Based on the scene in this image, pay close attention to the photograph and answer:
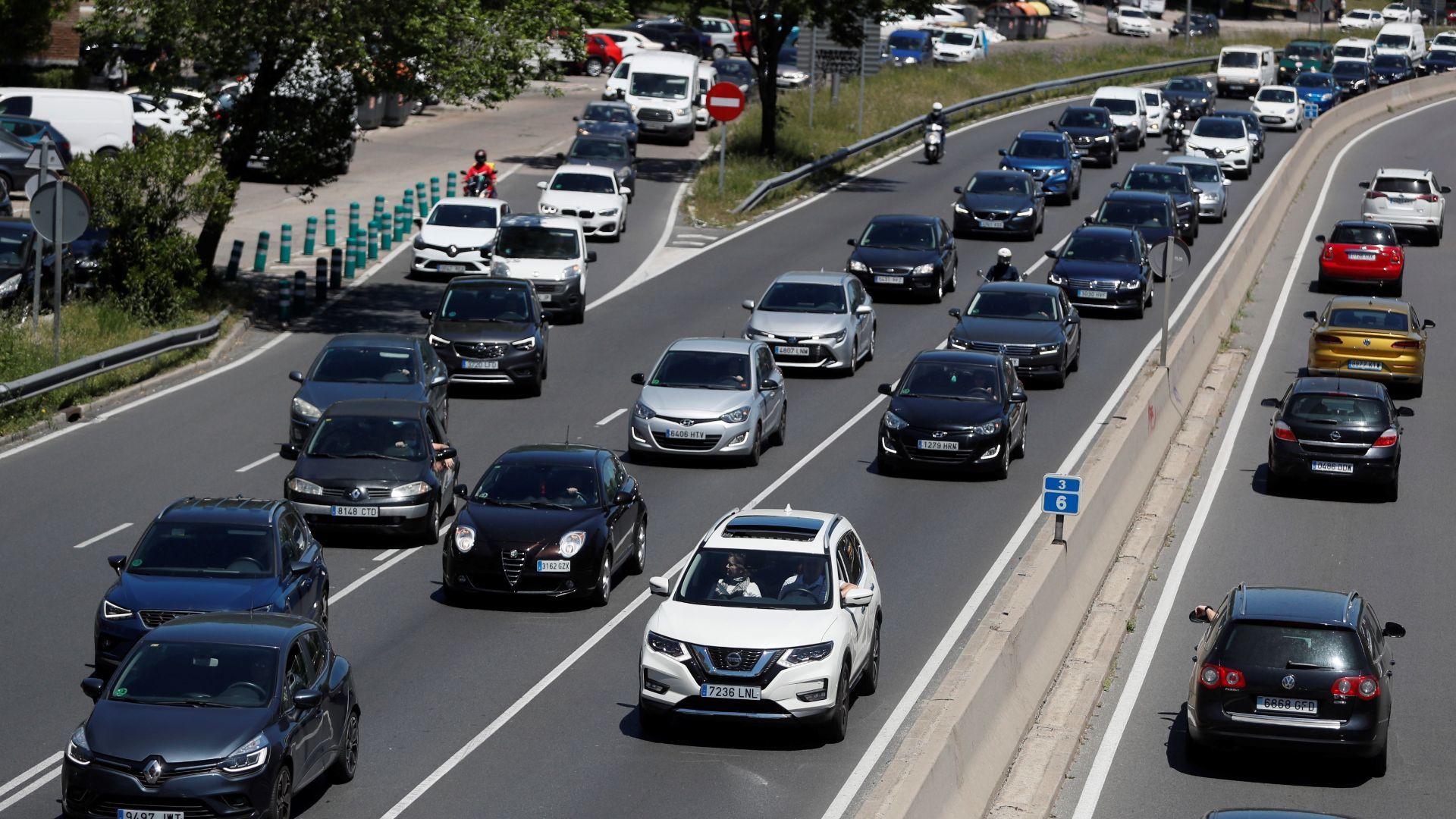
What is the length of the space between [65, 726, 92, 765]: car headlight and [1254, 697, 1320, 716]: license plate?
8653mm

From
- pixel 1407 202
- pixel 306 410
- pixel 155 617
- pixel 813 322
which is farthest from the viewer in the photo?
pixel 1407 202

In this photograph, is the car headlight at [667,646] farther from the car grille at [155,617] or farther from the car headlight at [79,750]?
the car headlight at [79,750]

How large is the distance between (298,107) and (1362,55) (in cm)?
6007

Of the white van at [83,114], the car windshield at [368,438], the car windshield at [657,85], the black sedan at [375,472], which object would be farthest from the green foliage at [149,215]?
the car windshield at [657,85]

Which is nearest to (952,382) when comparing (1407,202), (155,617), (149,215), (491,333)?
(491,333)

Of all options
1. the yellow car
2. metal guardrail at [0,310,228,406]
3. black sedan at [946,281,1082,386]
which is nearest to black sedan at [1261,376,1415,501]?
black sedan at [946,281,1082,386]

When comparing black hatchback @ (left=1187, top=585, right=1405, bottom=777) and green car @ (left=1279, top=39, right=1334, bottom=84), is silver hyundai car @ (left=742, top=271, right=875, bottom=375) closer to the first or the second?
black hatchback @ (left=1187, top=585, right=1405, bottom=777)

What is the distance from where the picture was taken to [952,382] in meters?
25.4

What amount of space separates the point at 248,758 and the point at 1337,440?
17384 millimetres

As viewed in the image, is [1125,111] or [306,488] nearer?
[306,488]

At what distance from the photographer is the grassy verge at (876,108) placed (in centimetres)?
4775

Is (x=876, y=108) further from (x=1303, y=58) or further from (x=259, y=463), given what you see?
(x=259, y=463)

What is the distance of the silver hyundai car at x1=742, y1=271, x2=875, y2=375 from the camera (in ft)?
99.8

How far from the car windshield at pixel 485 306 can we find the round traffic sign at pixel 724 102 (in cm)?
1523
